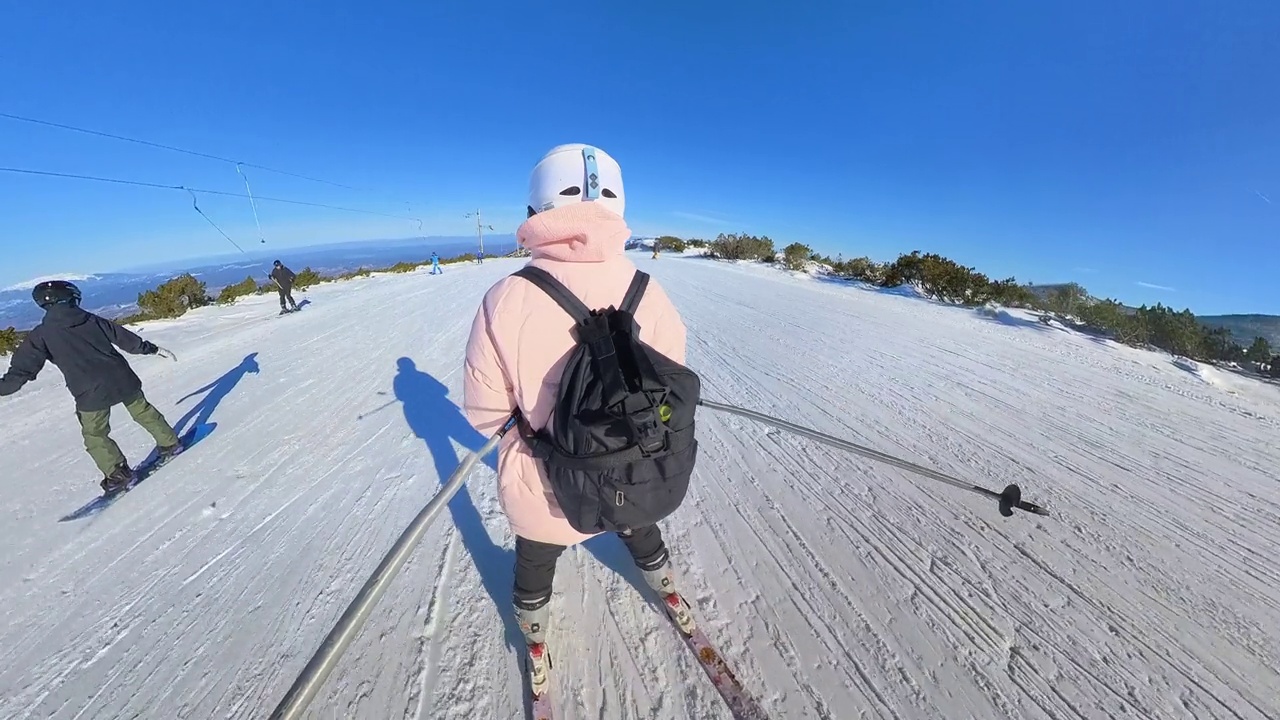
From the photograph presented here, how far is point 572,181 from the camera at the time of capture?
1492 millimetres

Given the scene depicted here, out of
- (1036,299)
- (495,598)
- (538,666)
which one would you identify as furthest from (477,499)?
(1036,299)

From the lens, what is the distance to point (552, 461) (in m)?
1.39

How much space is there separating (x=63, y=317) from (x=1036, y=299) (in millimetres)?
15390

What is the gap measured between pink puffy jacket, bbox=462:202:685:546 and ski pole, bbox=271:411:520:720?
10.3 inches

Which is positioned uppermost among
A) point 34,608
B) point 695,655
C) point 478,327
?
point 478,327

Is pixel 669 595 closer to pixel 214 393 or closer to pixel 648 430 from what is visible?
pixel 648 430

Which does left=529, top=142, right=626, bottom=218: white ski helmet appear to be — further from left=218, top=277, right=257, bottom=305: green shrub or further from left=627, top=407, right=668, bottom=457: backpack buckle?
left=218, top=277, right=257, bottom=305: green shrub

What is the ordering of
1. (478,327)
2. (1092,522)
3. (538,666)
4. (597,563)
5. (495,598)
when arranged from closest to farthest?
(478,327)
(538,666)
(495,598)
(597,563)
(1092,522)

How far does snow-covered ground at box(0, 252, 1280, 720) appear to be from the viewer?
1830 millimetres

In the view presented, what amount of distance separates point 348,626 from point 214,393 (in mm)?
5941

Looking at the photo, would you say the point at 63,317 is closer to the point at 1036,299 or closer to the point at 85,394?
the point at 85,394

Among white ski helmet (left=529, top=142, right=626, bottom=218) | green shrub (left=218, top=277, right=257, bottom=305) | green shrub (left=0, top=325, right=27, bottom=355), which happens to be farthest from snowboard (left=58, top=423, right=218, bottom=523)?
green shrub (left=218, top=277, right=257, bottom=305)

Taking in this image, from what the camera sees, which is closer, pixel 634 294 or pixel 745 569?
pixel 634 294

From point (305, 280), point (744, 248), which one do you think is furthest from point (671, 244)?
point (305, 280)
